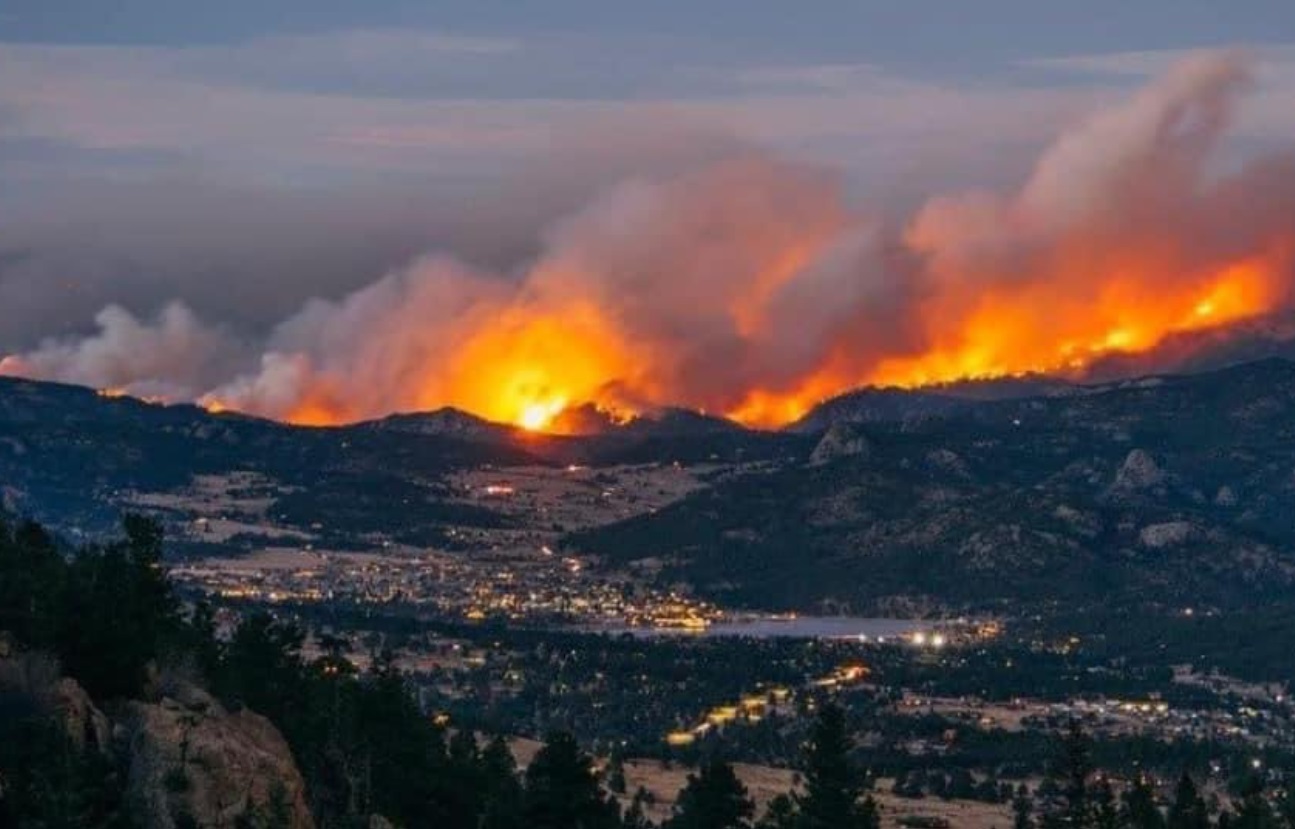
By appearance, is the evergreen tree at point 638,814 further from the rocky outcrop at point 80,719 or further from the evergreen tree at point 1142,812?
the rocky outcrop at point 80,719

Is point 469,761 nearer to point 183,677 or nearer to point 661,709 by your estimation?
point 183,677

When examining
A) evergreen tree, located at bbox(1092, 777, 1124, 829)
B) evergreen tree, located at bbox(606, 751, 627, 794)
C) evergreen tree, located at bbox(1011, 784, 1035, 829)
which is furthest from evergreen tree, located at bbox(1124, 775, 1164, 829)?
evergreen tree, located at bbox(606, 751, 627, 794)

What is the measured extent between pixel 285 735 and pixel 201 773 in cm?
1859

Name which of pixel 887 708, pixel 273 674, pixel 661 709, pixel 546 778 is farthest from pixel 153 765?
pixel 887 708

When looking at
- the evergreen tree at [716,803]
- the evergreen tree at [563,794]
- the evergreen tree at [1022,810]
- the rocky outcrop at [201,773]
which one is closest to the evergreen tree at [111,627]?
the rocky outcrop at [201,773]

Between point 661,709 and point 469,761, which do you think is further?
point 661,709

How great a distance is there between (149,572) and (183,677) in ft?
39.6

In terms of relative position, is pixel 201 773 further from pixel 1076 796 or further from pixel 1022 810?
pixel 1022 810

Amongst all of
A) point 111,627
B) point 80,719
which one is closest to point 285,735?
point 111,627

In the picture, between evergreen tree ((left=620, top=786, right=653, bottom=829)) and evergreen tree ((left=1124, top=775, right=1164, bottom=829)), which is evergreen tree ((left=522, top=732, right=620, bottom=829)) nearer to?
evergreen tree ((left=620, top=786, right=653, bottom=829))

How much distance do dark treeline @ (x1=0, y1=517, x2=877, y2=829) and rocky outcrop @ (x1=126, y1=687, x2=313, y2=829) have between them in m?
0.69

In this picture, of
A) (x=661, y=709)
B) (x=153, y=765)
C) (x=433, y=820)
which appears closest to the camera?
(x=153, y=765)

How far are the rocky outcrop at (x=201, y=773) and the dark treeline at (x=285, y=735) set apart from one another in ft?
2.25

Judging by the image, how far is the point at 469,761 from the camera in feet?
302
